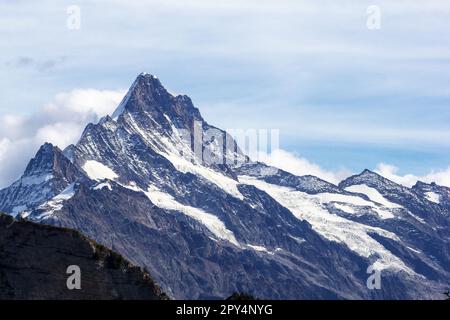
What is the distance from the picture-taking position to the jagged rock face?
563 ft

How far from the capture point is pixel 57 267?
173 meters

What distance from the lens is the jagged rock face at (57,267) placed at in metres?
172

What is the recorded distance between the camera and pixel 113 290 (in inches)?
6826
